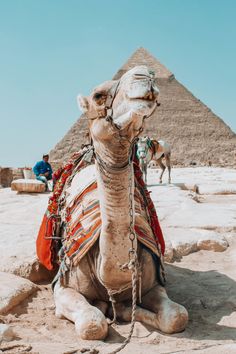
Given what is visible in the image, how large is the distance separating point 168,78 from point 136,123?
123m

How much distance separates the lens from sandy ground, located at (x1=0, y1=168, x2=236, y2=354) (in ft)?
8.54

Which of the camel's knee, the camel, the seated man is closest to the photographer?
the camel's knee

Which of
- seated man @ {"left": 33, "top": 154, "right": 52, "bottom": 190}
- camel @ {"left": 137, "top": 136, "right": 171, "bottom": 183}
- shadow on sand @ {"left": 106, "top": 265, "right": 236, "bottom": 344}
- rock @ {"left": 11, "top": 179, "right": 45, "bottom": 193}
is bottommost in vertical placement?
shadow on sand @ {"left": 106, "top": 265, "right": 236, "bottom": 344}

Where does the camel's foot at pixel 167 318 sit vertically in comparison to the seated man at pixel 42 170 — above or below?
below

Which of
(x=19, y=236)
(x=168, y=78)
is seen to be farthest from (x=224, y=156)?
(x=19, y=236)

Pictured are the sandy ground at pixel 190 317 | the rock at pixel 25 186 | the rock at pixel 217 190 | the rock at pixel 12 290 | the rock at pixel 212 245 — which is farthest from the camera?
the rock at pixel 25 186

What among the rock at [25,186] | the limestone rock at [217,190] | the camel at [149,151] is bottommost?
the limestone rock at [217,190]

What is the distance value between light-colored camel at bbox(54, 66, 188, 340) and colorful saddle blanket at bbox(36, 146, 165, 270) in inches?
2.6

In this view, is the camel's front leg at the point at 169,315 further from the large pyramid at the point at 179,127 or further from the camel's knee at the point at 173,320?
the large pyramid at the point at 179,127

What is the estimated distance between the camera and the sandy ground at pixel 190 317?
2604mm

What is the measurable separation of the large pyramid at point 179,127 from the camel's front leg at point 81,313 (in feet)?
358

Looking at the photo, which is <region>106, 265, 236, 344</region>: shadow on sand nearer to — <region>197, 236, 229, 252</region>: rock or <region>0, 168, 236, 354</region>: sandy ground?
<region>0, 168, 236, 354</region>: sandy ground

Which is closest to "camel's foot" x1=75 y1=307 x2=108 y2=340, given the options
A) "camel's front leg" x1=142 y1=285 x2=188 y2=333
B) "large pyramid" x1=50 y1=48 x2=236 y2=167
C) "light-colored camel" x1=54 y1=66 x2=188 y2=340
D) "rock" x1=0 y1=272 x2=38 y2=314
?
"light-colored camel" x1=54 y1=66 x2=188 y2=340

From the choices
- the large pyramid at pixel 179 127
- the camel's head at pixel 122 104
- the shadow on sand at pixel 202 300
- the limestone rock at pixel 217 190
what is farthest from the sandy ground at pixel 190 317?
the large pyramid at pixel 179 127
